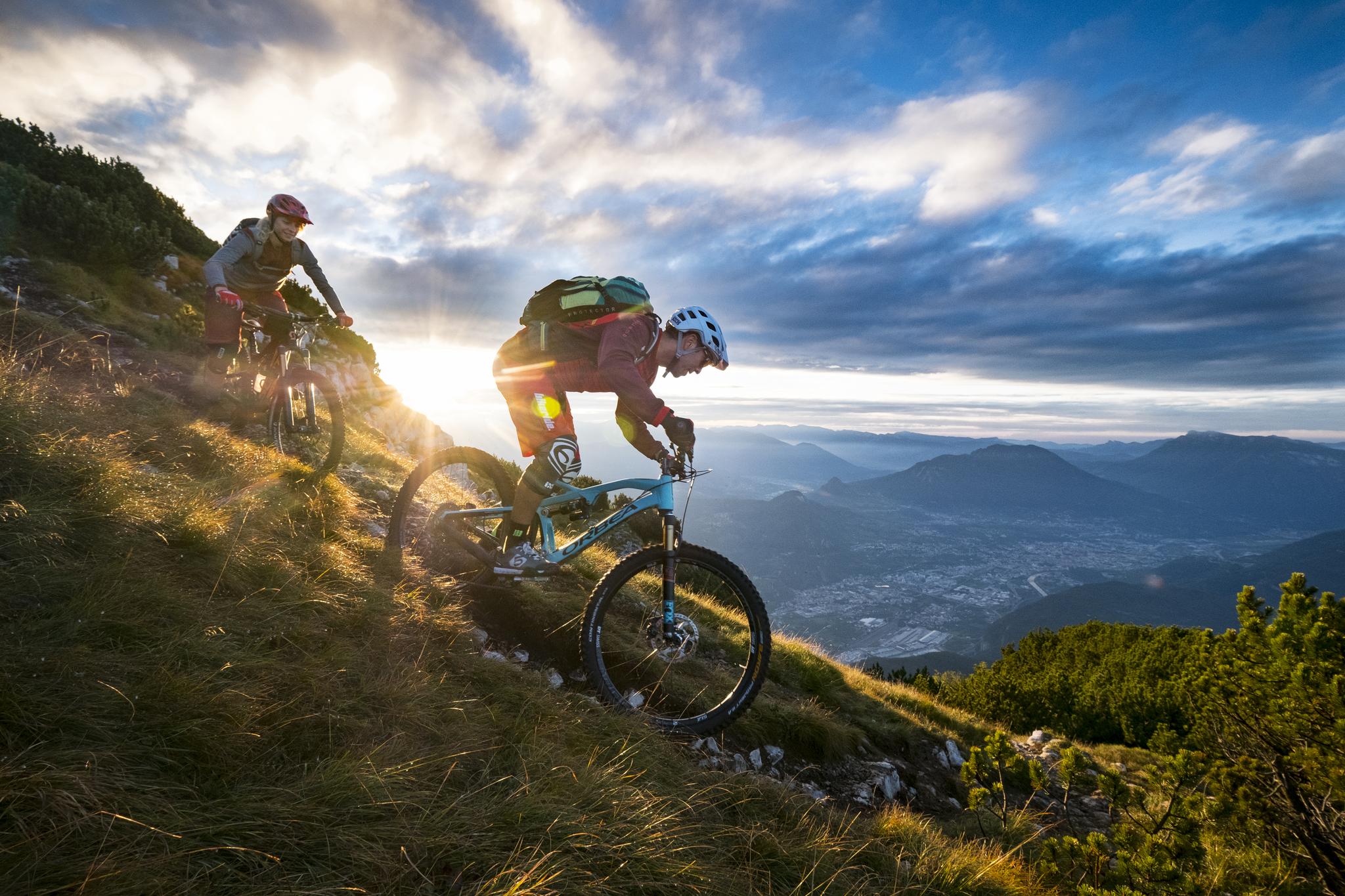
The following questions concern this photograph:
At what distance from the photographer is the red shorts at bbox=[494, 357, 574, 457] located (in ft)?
16.6

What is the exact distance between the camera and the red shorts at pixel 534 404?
16.6ft

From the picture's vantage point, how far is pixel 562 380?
510cm

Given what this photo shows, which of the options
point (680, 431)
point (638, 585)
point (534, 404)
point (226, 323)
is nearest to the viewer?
point (680, 431)

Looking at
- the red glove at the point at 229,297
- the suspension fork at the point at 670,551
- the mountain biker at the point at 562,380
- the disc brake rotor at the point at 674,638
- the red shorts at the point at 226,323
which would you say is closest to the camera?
the suspension fork at the point at 670,551

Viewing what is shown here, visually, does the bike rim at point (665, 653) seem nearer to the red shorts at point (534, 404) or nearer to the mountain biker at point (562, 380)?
the mountain biker at point (562, 380)

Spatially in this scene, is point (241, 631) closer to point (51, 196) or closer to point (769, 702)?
point (769, 702)

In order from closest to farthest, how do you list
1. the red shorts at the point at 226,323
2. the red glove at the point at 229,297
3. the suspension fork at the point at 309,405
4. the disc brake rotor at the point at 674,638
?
the disc brake rotor at the point at 674,638
the red glove at the point at 229,297
the red shorts at the point at 226,323
the suspension fork at the point at 309,405

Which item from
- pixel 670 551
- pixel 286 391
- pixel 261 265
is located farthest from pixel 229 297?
pixel 670 551

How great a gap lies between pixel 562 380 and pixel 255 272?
19.1 feet

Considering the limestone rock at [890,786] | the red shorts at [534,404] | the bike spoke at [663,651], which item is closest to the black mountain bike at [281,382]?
the red shorts at [534,404]

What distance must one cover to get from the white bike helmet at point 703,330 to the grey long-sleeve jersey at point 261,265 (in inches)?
217

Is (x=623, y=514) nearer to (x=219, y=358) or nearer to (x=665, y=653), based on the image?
(x=665, y=653)

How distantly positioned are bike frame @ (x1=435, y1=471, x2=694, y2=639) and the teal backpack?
1389 millimetres

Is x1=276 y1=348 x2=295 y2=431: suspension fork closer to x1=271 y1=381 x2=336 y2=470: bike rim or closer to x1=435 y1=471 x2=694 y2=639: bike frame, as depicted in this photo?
x1=271 y1=381 x2=336 y2=470: bike rim
